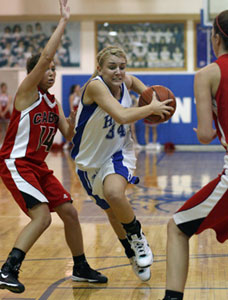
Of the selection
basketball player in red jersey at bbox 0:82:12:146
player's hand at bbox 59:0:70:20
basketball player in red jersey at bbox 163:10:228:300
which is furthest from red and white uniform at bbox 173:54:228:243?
basketball player in red jersey at bbox 0:82:12:146

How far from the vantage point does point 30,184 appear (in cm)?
361

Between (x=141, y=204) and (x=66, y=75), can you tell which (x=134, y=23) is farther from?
(x=141, y=204)

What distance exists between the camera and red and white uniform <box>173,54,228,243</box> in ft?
9.09

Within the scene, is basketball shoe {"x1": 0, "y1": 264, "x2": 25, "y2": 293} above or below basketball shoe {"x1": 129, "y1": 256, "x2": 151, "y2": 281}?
above

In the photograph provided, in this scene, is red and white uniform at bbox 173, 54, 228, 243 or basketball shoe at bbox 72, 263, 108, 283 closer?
red and white uniform at bbox 173, 54, 228, 243

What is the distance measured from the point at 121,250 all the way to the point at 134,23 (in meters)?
12.7

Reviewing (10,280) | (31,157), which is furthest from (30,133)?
(10,280)

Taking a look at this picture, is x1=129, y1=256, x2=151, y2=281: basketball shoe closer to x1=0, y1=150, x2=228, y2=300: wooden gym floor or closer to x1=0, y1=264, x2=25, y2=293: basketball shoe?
x1=0, y1=150, x2=228, y2=300: wooden gym floor

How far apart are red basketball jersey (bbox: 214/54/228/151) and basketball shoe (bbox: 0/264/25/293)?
1.50m

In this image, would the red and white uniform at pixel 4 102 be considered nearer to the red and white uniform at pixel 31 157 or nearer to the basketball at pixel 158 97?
the red and white uniform at pixel 31 157

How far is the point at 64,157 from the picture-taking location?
44.8 feet

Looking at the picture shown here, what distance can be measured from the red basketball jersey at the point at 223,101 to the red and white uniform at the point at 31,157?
133 centimetres

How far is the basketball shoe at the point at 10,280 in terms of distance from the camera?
3.33m

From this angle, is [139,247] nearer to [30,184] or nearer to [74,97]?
[30,184]
